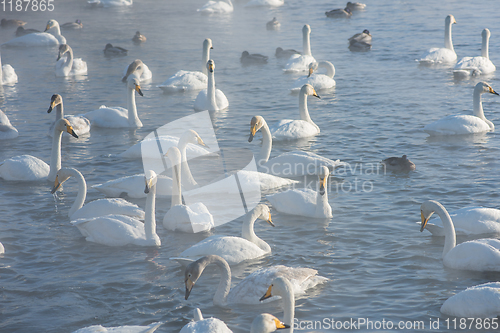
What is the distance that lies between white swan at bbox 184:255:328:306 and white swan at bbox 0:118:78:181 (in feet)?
18.4

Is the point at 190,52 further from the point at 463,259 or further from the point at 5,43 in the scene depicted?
the point at 463,259

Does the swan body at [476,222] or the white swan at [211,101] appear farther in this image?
the white swan at [211,101]

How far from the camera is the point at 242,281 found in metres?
7.55

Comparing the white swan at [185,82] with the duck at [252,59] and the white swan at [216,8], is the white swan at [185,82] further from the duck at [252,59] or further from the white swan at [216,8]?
the white swan at [216,8]

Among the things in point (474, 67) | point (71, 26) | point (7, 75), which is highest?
point (71, 26)

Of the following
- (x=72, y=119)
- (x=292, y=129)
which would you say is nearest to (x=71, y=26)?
(x=72, y=119)

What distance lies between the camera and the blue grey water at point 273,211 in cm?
760

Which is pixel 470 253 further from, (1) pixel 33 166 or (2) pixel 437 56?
(2) pixel 437 56

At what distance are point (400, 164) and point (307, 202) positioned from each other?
8.59 ft

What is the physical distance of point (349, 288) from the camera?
7.85m

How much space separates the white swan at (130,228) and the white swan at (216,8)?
27415 mm

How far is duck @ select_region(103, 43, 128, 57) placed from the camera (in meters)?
24.1

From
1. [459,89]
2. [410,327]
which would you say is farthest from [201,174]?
[459,89]

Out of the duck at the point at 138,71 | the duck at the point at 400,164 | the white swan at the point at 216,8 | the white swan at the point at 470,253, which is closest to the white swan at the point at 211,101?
the duck at the point at 138,71
